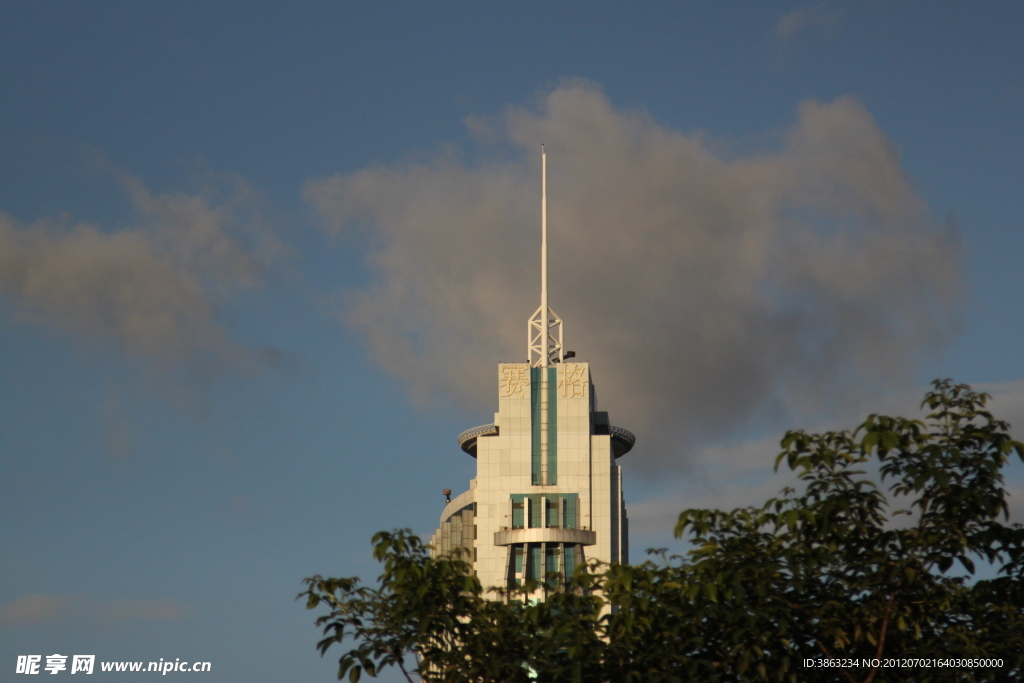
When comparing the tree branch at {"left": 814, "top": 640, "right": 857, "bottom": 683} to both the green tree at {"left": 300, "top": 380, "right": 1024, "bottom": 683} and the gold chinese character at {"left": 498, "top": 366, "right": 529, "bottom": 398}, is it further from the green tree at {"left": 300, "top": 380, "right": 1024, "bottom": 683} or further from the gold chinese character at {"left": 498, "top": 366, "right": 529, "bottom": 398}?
the gold chinese character at {"left": 498, "top": 366, "right": 529, "bottom": 398}

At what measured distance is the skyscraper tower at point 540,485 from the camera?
129000 mm

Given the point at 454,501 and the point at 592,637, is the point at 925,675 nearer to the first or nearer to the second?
the point at 592,637

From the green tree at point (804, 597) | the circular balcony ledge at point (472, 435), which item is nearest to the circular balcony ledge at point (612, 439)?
the circular balcony ledge at point (472, 435)

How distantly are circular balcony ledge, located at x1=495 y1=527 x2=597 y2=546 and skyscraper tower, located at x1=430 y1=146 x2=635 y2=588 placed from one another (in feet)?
0.32

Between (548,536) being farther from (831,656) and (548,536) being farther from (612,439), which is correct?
(831,656)

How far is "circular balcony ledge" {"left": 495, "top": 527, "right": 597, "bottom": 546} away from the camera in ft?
421

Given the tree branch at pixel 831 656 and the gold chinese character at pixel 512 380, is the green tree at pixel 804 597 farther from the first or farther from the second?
the gold chinese character at pixel 512 380

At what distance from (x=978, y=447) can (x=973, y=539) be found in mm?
1817

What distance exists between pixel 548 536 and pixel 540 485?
5.56 meters

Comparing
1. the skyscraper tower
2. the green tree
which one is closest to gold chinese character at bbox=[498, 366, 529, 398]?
the skyscraper tower

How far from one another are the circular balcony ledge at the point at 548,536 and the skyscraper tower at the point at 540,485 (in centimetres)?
10

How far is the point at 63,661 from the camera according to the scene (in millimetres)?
51938

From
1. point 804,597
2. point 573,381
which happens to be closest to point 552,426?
point 573,381

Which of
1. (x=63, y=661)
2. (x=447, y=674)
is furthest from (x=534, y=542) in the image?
(x=447, y=674)
